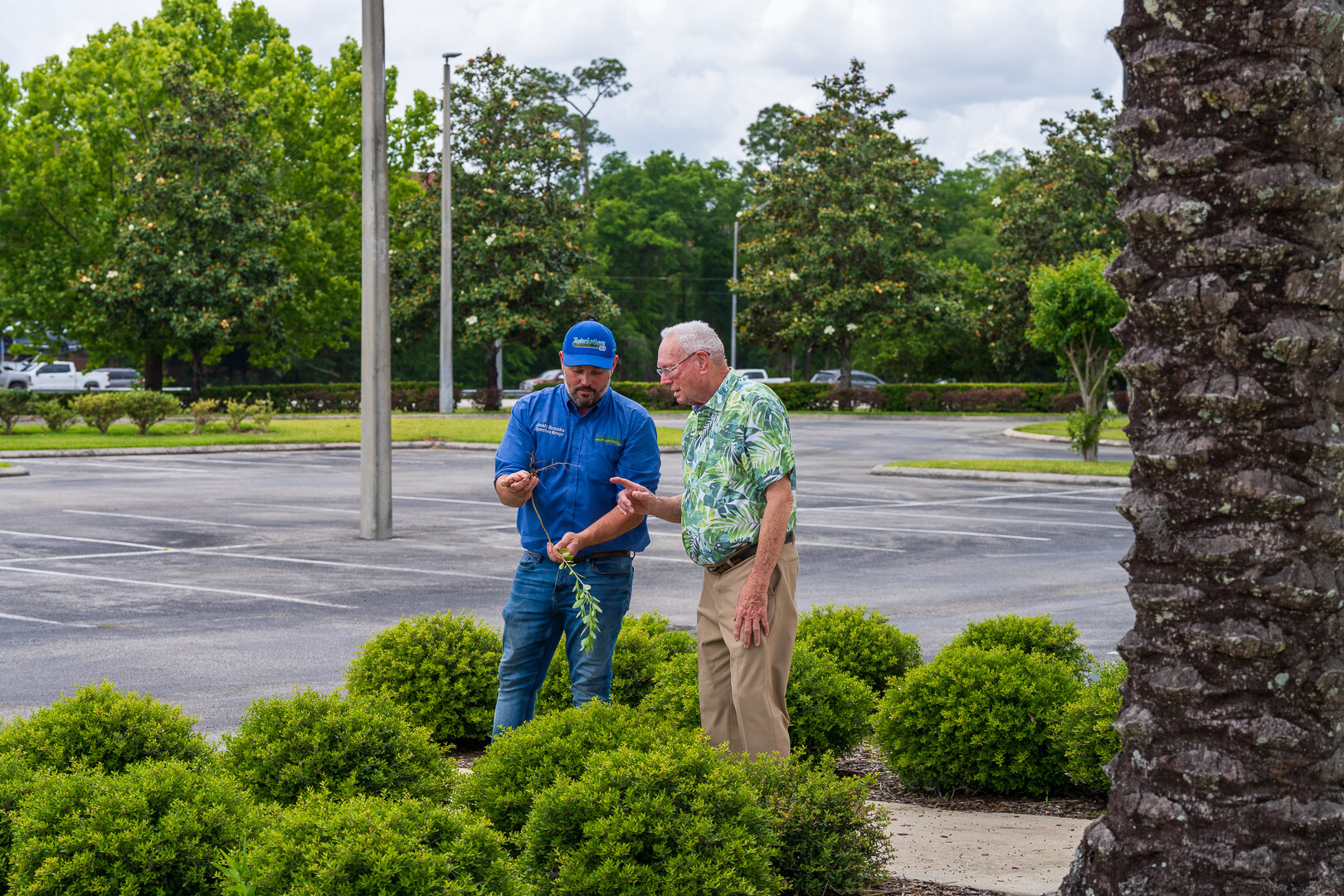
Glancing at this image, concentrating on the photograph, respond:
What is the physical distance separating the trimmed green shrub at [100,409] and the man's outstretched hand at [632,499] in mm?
30096

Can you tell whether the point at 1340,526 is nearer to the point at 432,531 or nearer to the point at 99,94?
the point at 432,531

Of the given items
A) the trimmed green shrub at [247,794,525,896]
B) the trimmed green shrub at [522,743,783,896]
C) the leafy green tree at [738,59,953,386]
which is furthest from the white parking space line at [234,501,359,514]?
the leafy green tree at [738,59,953,386]

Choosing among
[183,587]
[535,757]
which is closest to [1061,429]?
[183,587]

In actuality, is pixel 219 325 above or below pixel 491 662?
above

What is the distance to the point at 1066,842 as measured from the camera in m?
4.69

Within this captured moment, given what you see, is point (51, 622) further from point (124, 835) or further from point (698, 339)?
point (124, 835)

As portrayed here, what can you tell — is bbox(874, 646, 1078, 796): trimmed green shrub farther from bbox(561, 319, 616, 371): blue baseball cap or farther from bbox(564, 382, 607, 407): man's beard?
bbox(561, 319, 616, 371): blue baseball cap

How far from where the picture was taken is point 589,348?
200 inches

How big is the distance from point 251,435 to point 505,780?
30.1m

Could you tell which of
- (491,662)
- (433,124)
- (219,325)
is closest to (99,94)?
(219,325)

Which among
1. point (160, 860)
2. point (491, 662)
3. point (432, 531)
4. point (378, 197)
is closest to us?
point (160, 860)

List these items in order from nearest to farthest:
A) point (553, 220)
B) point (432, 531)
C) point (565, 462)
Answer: point (565, 462)
point (432, 531)
point (553, 220)

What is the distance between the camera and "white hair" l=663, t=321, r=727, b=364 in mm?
4785

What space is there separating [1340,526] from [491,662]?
13.2ft
